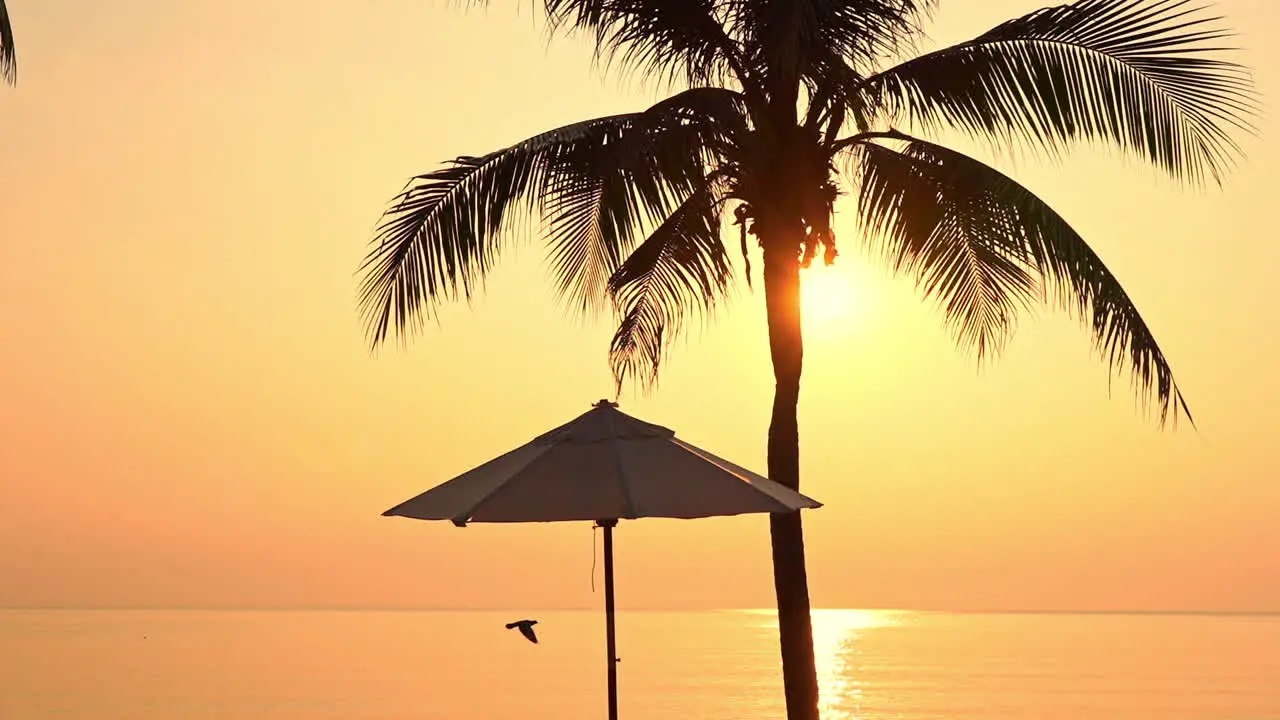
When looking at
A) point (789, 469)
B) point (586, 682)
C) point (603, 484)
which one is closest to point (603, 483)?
point (603, 484)

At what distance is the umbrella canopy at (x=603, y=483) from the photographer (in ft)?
34.7

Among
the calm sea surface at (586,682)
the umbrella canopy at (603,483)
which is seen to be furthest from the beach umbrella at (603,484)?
the calm sea surface at (586,682)

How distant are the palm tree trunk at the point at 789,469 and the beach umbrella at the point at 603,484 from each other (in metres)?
2.60

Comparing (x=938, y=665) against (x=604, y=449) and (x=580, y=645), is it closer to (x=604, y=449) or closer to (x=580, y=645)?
(x=580, y=645)

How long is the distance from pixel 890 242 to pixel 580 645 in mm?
86391

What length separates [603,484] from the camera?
1072 cm

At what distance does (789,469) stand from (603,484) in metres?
3.65

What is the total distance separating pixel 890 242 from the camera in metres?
14.6

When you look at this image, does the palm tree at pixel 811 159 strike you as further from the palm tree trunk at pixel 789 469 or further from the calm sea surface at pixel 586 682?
the calm sea surface at pixel 586 682

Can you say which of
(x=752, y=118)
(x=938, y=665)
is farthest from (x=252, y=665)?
(x=752, y=118)

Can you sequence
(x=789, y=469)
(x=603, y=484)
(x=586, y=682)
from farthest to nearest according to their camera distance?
(x=586, y=682) → (x=789, y=469) → (x=603, y=484)

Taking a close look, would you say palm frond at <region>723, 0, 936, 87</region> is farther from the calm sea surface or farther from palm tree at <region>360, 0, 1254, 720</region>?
the calm sea surface

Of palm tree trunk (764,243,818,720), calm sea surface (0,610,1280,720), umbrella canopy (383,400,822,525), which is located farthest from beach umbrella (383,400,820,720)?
calm sea surface (0,610,1280,720)

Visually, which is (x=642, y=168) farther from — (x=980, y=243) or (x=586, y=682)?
(x=586, y=682)
